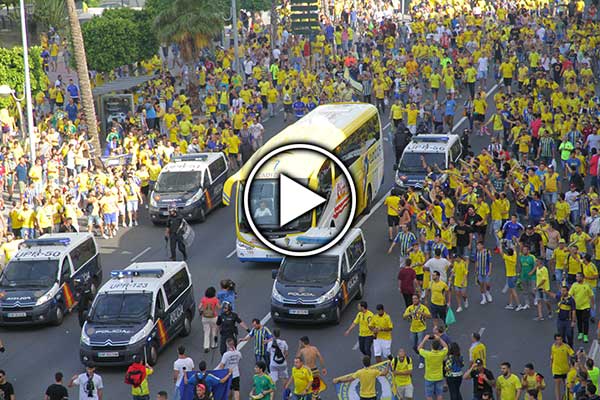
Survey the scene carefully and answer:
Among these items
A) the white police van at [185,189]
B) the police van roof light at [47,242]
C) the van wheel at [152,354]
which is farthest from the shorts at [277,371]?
the white police van at [185,189]

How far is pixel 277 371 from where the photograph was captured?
2309 cm

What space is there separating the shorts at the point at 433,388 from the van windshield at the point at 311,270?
5535 millimetres

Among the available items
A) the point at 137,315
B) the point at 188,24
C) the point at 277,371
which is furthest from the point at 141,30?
the point at 277,371

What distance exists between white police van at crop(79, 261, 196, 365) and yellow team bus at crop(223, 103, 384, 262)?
7.08ft

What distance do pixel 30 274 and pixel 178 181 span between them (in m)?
8.95

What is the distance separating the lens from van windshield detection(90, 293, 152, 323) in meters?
25.1

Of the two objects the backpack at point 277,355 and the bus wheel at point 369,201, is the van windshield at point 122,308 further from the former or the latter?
the bus wheel at point 369,201

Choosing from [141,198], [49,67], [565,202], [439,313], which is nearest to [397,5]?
[49,67]

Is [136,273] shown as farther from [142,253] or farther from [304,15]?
[304,15]

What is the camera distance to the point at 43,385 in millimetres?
24422

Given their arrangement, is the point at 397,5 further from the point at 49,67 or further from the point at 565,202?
the point at 565,202

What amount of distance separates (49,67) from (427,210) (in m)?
33.1

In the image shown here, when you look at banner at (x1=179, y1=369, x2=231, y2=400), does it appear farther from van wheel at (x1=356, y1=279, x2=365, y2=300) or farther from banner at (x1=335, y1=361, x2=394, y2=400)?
van wheel at (x1=356, y1=279, x2=365, y2=300)

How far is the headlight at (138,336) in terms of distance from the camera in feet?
80.4
